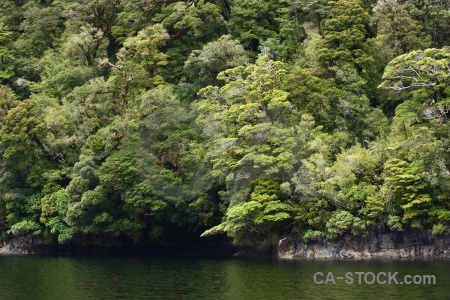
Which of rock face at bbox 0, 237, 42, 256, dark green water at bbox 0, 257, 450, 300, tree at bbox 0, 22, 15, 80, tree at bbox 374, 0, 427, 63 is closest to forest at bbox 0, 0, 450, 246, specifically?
tree at bbox 374, 0, 427, 63

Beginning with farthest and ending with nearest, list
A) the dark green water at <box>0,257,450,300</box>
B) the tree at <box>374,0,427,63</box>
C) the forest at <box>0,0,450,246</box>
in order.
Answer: the tree at <box>374,0,427,63</box> → the forest at <box>0,0,450,246</box> → the dark green water at <box>0,257,450,300</box>

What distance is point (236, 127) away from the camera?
5272 cm

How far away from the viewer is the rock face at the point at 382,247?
45.9 meters

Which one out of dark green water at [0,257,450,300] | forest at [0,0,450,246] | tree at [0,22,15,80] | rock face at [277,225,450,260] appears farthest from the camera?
tree at [0,22,15,80]

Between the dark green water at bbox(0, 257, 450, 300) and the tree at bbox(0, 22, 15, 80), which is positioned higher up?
the tree at bbox(0, 22, 15, 80)

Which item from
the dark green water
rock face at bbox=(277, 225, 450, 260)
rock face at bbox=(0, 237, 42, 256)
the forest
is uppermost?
the forest

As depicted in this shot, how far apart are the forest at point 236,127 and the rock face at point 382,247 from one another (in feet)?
2.13

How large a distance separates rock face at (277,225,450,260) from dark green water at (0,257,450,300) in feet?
10.1

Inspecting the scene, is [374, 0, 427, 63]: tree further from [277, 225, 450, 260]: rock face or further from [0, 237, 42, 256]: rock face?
[0, 237, 42, 256]: rock face

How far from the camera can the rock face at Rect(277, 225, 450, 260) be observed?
45.9m

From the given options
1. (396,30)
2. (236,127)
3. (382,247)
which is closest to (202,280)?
(382,247)

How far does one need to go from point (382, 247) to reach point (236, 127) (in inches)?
538

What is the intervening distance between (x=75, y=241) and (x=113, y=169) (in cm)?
899

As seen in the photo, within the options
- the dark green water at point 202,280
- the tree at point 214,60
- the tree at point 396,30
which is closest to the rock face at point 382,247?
the dark green water at point 202,280
